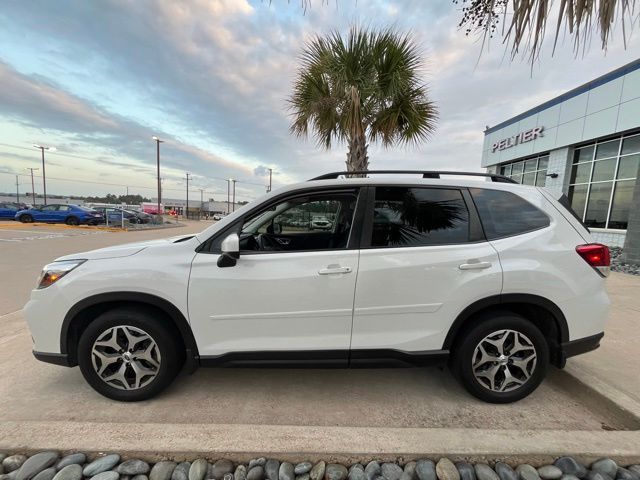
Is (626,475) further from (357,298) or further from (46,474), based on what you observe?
(46,474)

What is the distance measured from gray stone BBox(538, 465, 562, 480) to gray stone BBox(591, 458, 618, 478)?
23 centimetres

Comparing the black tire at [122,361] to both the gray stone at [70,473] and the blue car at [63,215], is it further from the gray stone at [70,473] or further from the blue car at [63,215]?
the blue car at [63,215]

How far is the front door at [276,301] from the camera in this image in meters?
2.31

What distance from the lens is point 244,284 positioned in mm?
2305

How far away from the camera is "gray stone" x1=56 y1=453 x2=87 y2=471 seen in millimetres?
1826

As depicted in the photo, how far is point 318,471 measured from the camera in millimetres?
1817

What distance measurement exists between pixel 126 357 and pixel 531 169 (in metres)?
18.0

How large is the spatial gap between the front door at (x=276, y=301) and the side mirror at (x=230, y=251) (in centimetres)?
5

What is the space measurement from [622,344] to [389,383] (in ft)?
9.25

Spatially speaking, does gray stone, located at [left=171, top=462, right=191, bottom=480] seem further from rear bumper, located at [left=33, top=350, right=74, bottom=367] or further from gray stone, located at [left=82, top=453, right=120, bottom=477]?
rear bumper, located at [left=33, top=350, right=74, bottom=367]

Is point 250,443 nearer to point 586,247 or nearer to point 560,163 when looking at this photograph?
point 586,247

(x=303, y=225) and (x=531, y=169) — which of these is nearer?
(x=303, y=225)

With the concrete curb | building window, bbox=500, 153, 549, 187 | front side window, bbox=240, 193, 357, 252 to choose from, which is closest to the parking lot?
the concrete curb

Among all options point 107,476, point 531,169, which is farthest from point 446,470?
point 531,169
